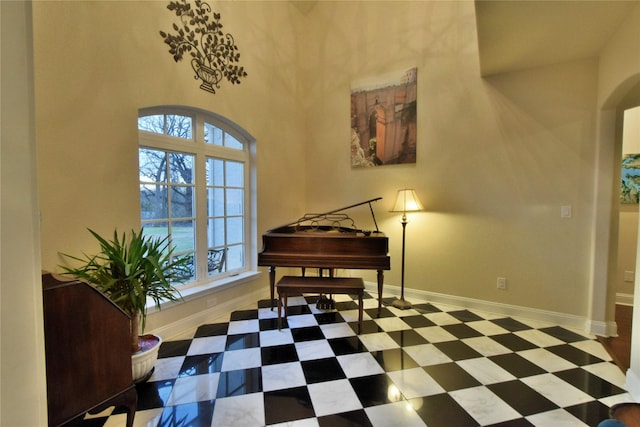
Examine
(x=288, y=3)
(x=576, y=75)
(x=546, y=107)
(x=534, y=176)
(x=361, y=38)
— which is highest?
(x=288, y=3)

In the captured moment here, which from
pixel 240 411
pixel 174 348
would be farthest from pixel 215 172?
pixel 240 411

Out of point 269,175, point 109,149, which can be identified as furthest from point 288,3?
point 109,149

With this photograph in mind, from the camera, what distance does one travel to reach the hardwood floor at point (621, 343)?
7.67ft

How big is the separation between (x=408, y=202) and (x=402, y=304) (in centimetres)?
122

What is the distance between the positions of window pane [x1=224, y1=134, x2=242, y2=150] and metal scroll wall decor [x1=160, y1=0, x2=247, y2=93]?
56 cm

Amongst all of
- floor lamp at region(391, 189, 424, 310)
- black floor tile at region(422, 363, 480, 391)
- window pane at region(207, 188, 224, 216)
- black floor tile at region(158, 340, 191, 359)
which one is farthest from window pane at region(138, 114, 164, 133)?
black floor tile at region(422, 363, 480, 391)

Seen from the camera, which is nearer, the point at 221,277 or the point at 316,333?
the point at 316,333

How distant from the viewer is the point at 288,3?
414 cm

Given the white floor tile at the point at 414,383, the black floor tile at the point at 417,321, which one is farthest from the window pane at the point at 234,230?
the white floor tile at the point at 414,383

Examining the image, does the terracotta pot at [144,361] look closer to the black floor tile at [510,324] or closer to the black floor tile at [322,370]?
the black floor tile at [322,370]

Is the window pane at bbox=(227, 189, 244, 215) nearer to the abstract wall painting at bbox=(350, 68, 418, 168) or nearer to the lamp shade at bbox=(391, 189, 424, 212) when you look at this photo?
the abstract wall painting at bbox=(350, 68, 418, 168)

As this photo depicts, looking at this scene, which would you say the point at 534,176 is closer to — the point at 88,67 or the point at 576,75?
the point at 576,75

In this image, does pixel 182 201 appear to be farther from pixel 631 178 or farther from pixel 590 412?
pixel 631 178

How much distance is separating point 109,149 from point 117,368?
5.41ft
